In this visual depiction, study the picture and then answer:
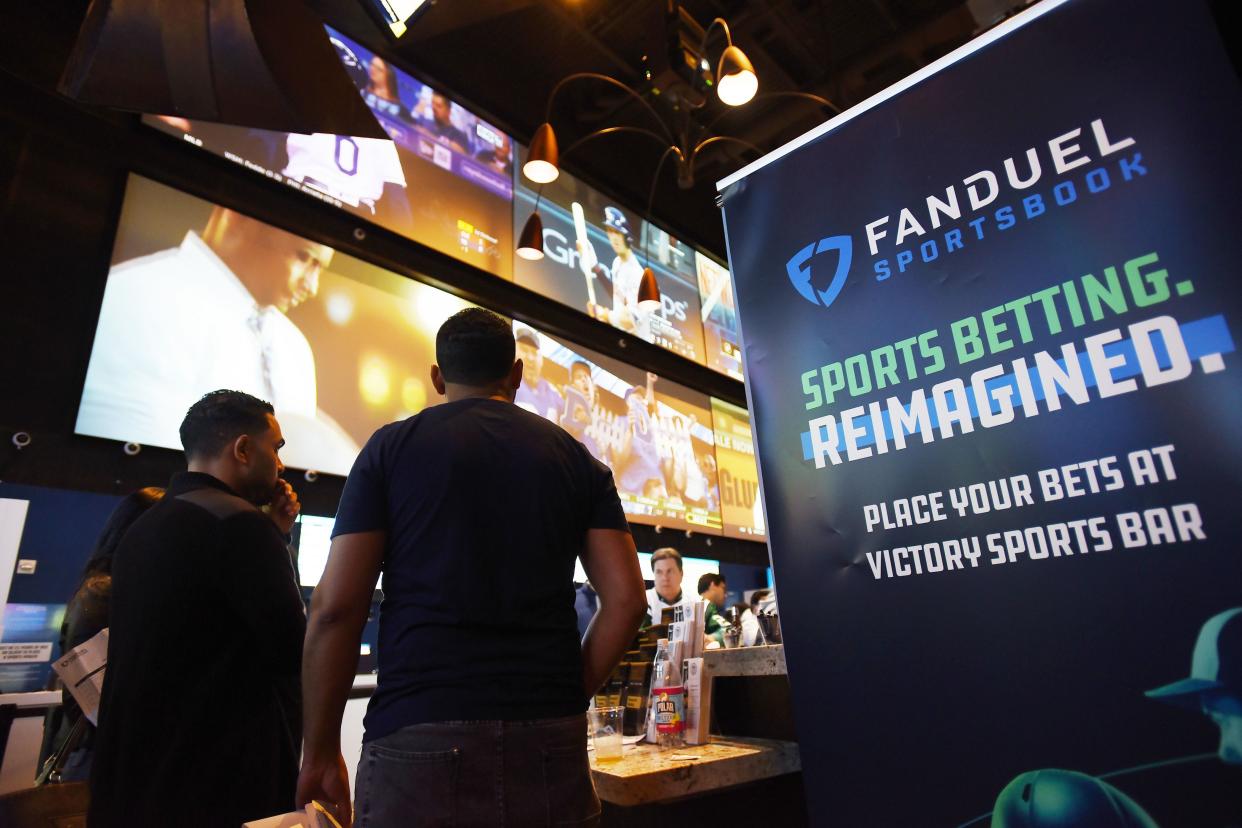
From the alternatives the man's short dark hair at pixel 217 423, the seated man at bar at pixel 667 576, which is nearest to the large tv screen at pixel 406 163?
the seated man at bar at pixel 667 576

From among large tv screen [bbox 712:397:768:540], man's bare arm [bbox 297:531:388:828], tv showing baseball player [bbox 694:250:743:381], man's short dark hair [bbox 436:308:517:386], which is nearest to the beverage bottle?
man's bare arm [bbox 297:531:388:828]

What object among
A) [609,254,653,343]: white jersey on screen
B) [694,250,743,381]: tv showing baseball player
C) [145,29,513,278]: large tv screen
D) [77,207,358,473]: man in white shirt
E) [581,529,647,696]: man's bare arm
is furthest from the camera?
[694,250,743,381]: tv showing baseball player

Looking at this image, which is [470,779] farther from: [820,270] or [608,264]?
[608,264]

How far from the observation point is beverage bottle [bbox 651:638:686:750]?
1.68 meters

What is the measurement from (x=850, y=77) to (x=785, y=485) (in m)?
5.41

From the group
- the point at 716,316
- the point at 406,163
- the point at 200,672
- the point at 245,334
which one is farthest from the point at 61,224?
the point at 716,316

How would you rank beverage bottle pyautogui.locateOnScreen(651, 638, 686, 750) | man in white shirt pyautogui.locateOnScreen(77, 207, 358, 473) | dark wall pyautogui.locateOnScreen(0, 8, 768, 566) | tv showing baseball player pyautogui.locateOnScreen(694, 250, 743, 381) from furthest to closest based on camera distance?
tv showing baseball player pyautogui.locateOnScreen(694, 250, 743, 381) < man in white shirt pyautogui.locateOnScreen(77, 207, 358, 473) < dark wall pyautogui.locateOnScreen(0, 8, 768, 566) < beverage bottle pyautogui.locateOnScreen(651, 638, 686, 750)

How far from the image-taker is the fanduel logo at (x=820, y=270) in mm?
1246

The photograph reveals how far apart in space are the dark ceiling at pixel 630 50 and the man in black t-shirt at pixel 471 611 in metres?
3.85

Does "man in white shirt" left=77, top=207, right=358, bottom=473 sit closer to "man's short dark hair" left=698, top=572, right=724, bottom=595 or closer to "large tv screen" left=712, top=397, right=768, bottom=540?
"man's short dark hair" left=698, top=572, right=724, bottom=595

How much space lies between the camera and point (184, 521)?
1588 millimetres

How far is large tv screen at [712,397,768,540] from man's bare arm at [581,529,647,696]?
17.0 ft

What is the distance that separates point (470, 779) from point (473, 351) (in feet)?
2.67

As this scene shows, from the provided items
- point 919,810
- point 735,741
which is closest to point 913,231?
point 919,810
